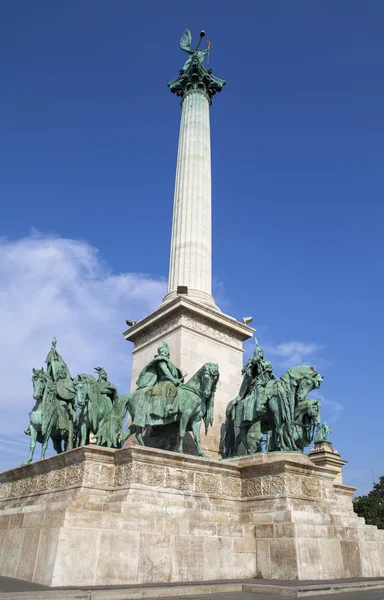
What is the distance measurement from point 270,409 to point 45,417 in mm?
6632

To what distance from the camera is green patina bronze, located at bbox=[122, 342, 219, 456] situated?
13516 millimetres

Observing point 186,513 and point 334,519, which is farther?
point 334,519

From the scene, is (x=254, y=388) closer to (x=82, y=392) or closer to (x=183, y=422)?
(x=183, y=422)

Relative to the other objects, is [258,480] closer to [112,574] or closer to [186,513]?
[186,513]

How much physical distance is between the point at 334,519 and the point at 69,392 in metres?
8.42

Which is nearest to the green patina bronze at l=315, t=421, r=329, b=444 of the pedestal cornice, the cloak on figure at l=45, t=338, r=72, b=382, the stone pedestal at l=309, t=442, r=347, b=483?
the stone pedestal at l=309, t=442, r=347, b=483

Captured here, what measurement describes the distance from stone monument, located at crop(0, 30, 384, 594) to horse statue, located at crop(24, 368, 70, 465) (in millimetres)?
38

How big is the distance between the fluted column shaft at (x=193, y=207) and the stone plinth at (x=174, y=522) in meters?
8.64

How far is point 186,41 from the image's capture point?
28.9m

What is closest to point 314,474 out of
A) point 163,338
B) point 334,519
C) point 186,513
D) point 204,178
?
point 334,519

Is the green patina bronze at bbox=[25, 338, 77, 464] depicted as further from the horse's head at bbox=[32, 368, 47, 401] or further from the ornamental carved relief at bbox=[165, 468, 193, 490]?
the ornamental carved relief at bbox=[165, 468, 193, 490]

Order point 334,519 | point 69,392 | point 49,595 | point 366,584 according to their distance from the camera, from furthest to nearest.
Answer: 1. point 69,392
2. point 334,519
3. point 366,584
4. point 49,595

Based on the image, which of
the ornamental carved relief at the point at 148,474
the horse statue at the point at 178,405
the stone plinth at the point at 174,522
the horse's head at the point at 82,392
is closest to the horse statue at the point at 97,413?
the horse's head at the point at 82,392

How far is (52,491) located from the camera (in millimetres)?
11898
